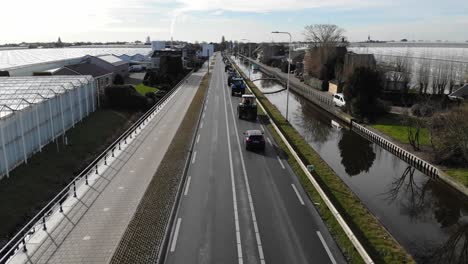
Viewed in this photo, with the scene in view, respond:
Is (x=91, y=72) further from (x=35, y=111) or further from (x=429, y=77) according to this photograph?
(x=429, y=77)

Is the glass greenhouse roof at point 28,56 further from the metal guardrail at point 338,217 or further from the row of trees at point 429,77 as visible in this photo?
the row of trees at point 429,77

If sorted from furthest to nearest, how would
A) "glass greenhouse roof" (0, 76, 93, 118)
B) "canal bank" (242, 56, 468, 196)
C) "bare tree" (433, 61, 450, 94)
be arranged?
"bare tree" (433, 61, 450, 94) < "canal bank" (242, 56, 468, 196) < "glass greenhouse roof" (0, 76, 93, 118)

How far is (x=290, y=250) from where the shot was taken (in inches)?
608

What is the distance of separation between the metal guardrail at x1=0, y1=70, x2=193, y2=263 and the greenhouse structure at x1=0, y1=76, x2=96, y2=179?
4.01 m

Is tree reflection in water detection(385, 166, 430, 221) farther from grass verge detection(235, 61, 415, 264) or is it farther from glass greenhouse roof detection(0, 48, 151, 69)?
glass greenhouse roof detection(0, 48, 151, 69)

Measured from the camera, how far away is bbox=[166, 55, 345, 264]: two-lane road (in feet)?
49.9

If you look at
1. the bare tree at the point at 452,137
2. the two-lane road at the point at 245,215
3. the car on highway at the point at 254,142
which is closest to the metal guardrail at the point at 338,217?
the two-lane road at the point at 245,215

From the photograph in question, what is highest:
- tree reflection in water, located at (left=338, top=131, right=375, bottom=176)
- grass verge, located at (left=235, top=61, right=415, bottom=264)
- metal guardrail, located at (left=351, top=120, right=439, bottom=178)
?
grass verge, located at (left=235, top=61, right=415, bottom=264)

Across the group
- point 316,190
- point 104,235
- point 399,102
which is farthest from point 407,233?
point 399,102

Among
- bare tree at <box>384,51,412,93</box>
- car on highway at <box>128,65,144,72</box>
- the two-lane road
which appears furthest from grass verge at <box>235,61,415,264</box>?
car on highway at <box>128,65,144,72</box>

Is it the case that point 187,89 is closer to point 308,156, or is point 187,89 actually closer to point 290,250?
point 308,156

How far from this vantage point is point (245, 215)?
18609 millimetres

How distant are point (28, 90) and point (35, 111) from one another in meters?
5.34

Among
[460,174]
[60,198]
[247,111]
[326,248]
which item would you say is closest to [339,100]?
[247,111]
